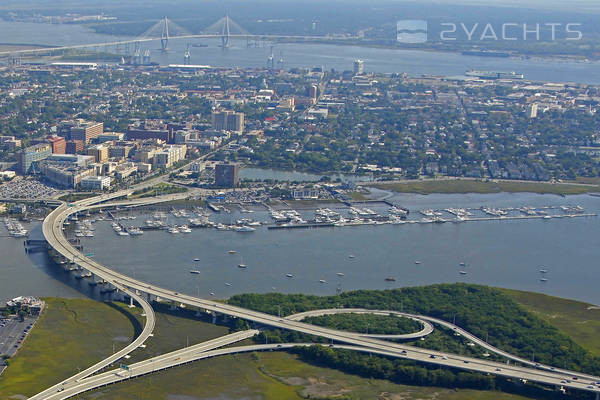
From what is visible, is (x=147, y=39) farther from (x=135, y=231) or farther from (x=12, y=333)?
(x=12, y=333)

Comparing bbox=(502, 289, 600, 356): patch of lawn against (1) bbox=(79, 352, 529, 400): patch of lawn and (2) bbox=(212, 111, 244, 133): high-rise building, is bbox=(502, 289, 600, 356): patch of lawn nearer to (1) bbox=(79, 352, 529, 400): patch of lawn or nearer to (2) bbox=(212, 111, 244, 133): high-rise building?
(1) bbox=(79, 352, 529, 400): patch of lawn

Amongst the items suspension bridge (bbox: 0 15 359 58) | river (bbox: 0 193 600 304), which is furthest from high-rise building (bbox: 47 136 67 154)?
suspension bridge (bbox: 0 15 359 58)

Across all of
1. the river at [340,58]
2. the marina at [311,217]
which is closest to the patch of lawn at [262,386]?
the marina at [311,217]

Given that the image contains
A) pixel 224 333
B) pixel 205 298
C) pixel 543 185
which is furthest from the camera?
pixel 543 185

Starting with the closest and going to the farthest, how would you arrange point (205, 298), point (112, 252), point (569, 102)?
1. point (205, 298)
2. point (112, 252)
3. point (569, 102)

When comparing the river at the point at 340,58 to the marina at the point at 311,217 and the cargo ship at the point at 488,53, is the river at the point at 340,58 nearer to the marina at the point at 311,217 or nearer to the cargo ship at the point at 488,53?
the cargo ship at the point at 488,53

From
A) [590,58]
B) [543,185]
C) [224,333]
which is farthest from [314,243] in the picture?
[590,58]

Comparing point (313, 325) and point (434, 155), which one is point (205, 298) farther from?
point (434, 155)
